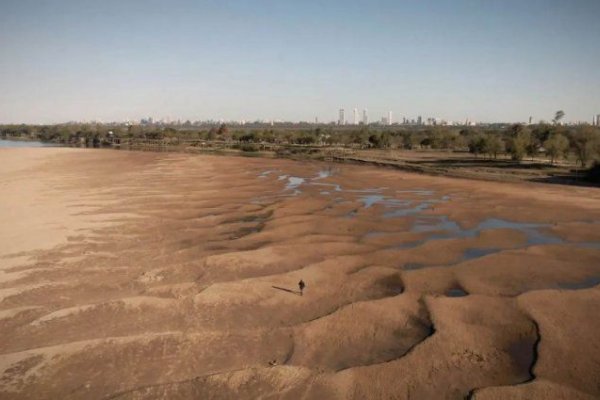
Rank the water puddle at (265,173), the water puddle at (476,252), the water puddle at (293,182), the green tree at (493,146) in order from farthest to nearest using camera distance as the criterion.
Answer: the green tree at (493,146) < the water puddle at (265,173) < the water puddle at (293,182) < the water puddle at (476,252)

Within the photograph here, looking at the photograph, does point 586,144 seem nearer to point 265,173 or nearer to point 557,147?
point 557,147

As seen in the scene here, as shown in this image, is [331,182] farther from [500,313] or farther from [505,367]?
[505,367]

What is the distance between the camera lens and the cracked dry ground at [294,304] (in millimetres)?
6707

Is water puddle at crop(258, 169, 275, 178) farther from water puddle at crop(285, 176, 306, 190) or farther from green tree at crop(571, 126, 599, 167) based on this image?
green tree at crop(571, 126, 599, 167)

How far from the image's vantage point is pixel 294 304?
9.52 m

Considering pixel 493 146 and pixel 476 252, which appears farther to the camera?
pixel 493 146

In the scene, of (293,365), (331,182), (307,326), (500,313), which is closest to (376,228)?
(500,313)

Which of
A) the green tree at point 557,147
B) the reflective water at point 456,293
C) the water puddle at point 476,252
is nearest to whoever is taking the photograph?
the reflective water at point 456,293

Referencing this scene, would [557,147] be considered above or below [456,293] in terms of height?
above

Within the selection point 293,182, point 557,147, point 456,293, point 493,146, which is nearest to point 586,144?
point 557,147

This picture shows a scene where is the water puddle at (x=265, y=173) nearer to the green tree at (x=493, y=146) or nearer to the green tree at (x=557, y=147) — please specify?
the green tree at (x=493, y=146)

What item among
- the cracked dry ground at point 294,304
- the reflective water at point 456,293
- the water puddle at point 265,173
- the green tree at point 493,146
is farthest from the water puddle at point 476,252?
the green tree at point 493,146

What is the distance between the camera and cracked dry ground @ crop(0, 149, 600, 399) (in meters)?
6.71

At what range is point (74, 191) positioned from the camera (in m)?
24.5
